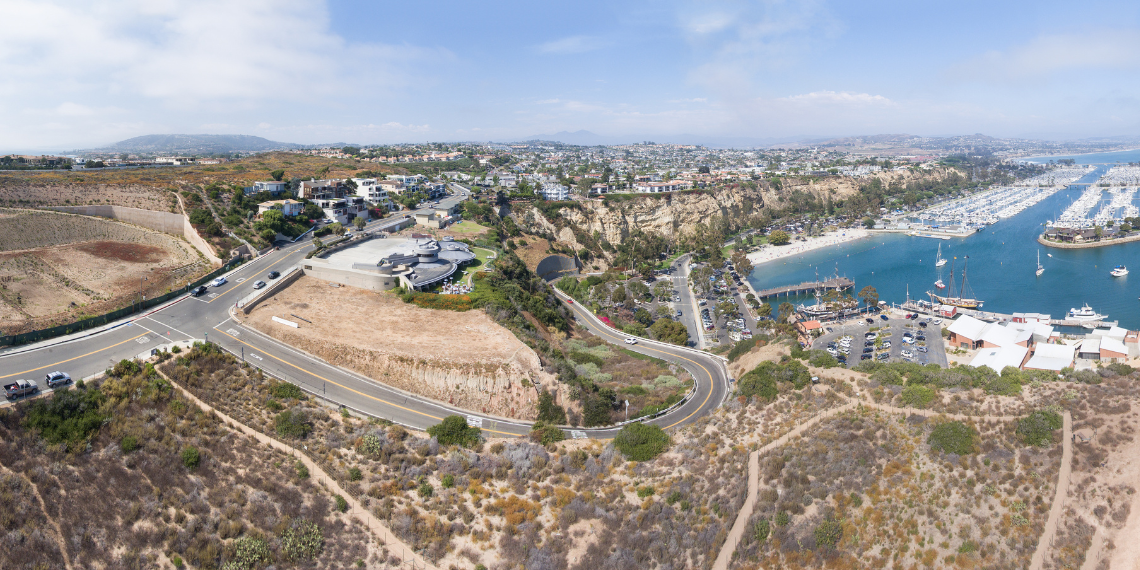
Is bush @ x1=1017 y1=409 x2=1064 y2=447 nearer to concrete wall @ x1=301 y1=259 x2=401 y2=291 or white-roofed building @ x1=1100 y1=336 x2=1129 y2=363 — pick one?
white-roofed building @ x1=1100 y1=336 x2=1129 y2=363

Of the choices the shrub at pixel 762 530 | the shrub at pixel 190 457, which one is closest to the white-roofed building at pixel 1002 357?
the shrub at pixel 762 530

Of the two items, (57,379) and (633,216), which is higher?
(57,379)

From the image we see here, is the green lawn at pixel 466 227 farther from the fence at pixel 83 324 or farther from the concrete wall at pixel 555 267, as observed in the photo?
the fence at pixel 83 324

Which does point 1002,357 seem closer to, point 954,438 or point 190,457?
point 954,438

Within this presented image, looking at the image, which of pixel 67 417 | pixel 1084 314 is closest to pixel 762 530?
pixel 67 417

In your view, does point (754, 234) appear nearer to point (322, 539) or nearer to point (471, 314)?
point (471, 314)
